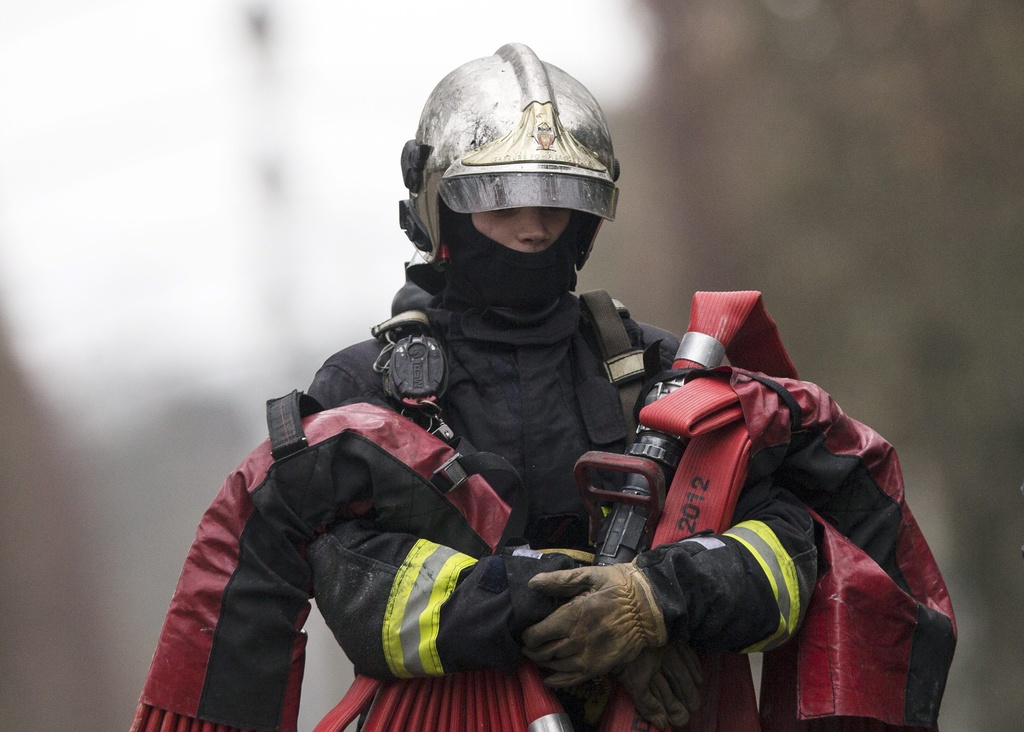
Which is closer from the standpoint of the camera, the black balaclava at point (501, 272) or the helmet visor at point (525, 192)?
the helmet visor at point (525, 192)

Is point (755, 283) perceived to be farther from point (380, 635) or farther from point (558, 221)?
point (380, 635)

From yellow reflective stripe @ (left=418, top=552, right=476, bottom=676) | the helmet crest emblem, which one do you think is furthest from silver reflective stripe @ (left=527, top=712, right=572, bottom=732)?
the helmet crest emblem

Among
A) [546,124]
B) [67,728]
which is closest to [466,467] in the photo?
[546,124]

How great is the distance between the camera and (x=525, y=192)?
2.08 m

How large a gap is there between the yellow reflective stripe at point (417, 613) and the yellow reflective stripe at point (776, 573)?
450mm

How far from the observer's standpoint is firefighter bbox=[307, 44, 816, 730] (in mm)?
1760

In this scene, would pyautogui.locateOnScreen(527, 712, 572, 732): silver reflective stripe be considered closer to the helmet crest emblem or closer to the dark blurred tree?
the helmet crest emblem

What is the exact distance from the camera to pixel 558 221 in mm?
2193

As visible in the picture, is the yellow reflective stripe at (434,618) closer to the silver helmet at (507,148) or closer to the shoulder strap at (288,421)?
the shoulder strap at (288,421)

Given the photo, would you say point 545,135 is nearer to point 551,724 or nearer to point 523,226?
point 523,226

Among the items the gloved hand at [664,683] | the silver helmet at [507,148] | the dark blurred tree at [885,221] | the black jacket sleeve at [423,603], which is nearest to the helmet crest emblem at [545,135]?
the silver helmet at [507,148]

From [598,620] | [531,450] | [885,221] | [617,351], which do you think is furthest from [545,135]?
[885,221]

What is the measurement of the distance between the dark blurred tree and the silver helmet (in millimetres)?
2607

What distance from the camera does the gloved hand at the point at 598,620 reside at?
1.71 meters
